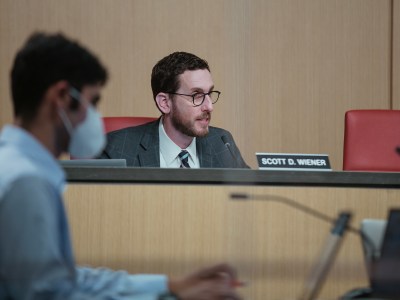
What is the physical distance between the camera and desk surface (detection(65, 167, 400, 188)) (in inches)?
109

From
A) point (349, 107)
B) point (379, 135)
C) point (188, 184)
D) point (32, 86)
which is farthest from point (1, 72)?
point (32, 86)

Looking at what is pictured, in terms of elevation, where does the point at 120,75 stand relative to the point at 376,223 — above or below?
above

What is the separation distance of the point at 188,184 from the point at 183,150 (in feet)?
3.20

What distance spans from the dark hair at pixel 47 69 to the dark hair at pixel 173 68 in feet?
7.66

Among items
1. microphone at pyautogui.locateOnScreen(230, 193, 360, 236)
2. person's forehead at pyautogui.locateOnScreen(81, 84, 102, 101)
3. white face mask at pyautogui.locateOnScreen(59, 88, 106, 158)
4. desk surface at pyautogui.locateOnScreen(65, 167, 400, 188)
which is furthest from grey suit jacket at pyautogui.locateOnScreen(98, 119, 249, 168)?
person's forehead at pyautogui.locateOnScreen(81, 84, 102, 101)

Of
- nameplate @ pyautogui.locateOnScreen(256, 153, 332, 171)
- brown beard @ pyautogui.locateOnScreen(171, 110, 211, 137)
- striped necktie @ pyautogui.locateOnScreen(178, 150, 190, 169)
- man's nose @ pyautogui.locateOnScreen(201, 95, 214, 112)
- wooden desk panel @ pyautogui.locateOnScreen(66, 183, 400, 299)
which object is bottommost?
wooden desk panel @ pyautogui.locateOnScreen(66, 183, 400, 299)

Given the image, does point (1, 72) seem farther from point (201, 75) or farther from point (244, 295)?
point (244, 295)

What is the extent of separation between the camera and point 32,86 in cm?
158

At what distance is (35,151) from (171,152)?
222 centimetres

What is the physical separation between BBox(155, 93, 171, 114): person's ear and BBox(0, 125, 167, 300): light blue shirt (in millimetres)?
2374

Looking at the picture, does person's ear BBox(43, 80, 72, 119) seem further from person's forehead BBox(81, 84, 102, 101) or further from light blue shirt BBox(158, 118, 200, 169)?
light blue shirt BBox(158, 118, 200, 169)

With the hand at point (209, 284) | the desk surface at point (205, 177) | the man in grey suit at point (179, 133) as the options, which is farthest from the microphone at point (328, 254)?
the man in grey suit at point (179, 133)

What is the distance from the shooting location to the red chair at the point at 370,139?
387 centimetres

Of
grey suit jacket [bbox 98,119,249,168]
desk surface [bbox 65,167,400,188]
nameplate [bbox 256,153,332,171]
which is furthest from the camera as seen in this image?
grey suit jacket [bbox 98,119,249,168]
